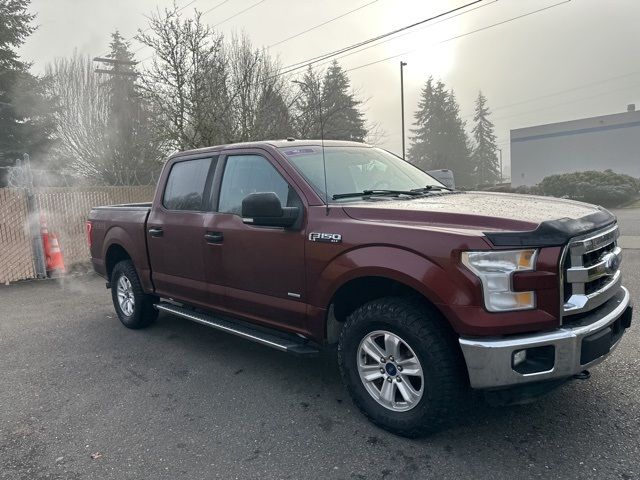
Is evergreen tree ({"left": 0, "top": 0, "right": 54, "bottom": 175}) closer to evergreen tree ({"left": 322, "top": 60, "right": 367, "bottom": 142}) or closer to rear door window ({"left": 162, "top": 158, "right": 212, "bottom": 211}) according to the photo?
evergreen tree ({"left": 322, "top": 60, "right": 367, "bottom": 142})

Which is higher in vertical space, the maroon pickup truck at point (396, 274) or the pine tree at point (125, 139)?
the pine tree at point (125, 139)

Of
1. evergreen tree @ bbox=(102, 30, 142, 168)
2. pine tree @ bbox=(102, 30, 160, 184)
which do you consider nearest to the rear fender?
pine tree @ bbox=(102, 30, 160, 184)

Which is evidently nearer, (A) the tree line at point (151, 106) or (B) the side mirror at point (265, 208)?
(B) the side mirror at point (265, 208)

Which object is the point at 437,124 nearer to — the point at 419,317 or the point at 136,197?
the point at 136,197

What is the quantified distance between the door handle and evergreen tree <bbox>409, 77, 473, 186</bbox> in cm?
5488

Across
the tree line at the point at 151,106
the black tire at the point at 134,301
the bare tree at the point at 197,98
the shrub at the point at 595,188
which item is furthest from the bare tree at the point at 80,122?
the shrub at the point at 595,188

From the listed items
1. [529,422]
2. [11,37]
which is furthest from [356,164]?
[11,37]

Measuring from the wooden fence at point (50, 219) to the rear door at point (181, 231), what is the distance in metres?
5.61

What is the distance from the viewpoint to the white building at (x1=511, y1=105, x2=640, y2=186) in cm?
3825

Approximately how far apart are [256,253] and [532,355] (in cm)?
214

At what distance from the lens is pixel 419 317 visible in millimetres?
3033

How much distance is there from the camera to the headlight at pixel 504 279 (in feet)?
8.96

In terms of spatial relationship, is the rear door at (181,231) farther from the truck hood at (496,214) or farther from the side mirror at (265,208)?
the truck hood at (496,214)

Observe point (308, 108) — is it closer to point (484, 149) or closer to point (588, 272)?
Result: point (588, 272)
